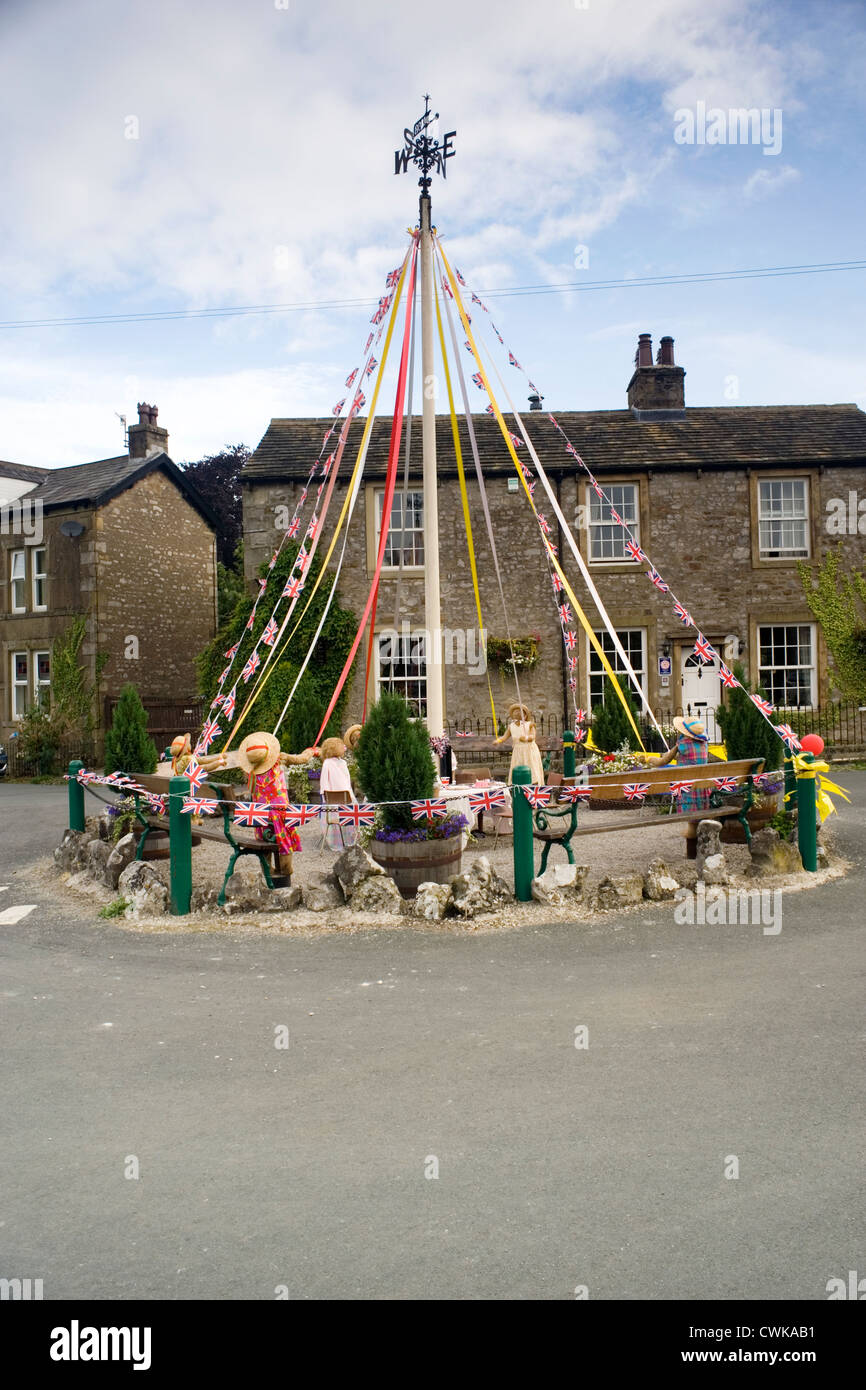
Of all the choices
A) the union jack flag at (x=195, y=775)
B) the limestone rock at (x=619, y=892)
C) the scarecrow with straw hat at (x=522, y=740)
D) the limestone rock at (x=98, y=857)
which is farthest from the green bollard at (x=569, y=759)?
the limestone rock at (x=98, y=857)

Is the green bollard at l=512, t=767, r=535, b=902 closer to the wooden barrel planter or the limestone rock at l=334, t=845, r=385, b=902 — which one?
the wooden barrel planter

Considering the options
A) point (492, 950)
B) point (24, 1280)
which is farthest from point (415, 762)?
point (24, 1280)

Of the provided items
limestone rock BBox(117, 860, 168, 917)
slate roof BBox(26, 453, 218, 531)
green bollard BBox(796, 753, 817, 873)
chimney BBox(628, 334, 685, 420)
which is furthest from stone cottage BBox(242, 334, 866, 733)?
limestone rock BBox(117, 860, 168, 917)

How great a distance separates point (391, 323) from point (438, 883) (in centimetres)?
633

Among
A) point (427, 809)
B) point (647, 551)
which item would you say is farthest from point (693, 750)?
point (647, 551)

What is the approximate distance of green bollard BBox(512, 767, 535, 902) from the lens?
816 centimetres

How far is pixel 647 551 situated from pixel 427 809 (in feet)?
49.2

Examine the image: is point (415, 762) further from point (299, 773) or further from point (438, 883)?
point (299, 773)

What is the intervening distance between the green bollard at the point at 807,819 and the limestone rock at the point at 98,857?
21.1 feet

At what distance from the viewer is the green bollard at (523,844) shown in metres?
8.16

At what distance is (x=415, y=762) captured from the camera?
8.50m

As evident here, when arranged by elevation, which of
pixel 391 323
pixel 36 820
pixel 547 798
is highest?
pixel 391 323

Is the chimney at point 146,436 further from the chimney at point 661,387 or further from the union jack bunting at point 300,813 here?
the union jack bunting at point 300,813

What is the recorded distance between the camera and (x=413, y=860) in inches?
325
